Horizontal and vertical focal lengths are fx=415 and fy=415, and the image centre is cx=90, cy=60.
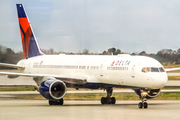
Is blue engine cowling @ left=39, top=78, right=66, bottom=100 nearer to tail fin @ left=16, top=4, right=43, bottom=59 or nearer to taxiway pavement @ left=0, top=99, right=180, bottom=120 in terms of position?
taxiway pavement @ left=0, top=99, right=180, bottom=120

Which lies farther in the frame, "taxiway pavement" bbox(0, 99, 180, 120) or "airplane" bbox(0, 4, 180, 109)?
"airplane" bbox(0, 4, 180, 109)

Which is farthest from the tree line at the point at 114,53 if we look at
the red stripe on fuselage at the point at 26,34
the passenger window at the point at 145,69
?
the passenger window at the point at 145,69

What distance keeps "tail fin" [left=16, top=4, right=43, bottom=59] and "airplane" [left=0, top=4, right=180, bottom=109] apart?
0.10 m

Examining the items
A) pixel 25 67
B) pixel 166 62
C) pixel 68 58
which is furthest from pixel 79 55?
pixel 166 62

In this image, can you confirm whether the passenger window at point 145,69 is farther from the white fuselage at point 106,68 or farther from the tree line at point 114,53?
the tree line at point 114,53

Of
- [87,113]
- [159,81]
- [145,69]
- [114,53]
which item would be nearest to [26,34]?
[114,53]

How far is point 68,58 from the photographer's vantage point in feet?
119

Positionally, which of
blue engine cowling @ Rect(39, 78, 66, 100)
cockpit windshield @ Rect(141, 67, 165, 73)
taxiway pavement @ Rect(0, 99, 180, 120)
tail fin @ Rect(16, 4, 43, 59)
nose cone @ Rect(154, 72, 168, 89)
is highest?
tail fin @ Rect(16, 4, 43, 59)

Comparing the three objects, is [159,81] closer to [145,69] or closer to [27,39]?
[145,69]

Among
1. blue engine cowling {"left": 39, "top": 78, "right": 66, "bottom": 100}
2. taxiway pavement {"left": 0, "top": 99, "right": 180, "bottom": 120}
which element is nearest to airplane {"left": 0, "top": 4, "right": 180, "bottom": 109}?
blue engine cowling {"left": 39, "top": 78, "right": 66, "bottom": 100}

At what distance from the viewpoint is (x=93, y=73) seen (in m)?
33.3

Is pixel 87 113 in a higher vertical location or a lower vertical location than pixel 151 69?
lower

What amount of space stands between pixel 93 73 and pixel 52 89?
3.72m

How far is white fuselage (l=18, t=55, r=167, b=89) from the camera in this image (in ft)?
94.9
